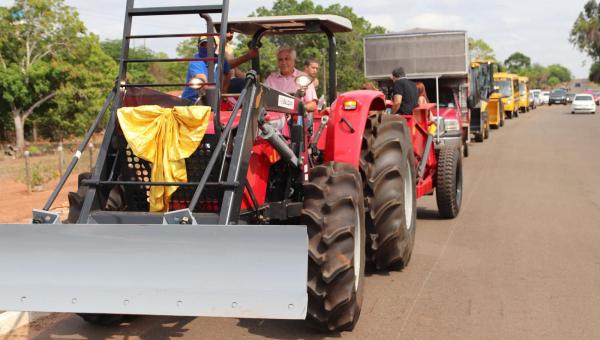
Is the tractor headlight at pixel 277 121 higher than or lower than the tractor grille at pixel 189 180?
higher

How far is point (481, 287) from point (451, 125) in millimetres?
11479

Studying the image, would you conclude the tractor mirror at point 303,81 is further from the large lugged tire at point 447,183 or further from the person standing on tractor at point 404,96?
the person standing on tractor at point 404,96

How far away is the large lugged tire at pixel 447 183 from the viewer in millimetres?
10641

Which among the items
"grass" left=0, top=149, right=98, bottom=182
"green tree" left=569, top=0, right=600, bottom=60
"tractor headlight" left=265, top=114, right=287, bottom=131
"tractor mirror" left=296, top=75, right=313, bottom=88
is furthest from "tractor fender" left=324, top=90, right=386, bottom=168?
"green tree" left=569, top=0, right=600, bottom=60

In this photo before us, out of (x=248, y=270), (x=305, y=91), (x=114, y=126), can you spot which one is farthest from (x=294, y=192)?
(x=248, y=270)

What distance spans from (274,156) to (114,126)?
1279 millimetres

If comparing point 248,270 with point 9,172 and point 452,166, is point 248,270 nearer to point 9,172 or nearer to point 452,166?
point 452,166

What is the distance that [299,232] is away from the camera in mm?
4648

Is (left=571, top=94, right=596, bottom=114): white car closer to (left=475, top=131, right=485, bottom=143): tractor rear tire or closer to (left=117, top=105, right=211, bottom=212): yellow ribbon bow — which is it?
(left=475, top=131, right=485, bottom=143): tractor rear tire

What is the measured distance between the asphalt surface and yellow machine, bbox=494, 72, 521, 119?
98.3 ft

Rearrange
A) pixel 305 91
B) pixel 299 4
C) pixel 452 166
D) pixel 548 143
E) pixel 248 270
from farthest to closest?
1. pixel 299 4
2. pixel 548 143
3. pixel 452 166
4. pixel 305 91
5. pixel 248 270

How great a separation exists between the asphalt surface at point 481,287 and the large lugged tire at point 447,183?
0.59 ft

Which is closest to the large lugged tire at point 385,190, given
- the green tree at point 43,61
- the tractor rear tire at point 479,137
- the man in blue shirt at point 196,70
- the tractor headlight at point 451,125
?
the man in blue shirt at point 196,70

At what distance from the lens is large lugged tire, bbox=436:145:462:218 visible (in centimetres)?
1064
